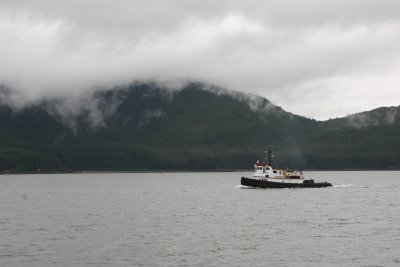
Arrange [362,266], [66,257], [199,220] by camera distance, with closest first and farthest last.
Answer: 1. [362,266]
2. [66,257]
3. [199,220]

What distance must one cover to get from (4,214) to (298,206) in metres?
63.6

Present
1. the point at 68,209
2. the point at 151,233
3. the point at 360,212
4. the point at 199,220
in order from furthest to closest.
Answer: the point at 68,209
the point at 360,212
the point at 199,220
the point at 151,233

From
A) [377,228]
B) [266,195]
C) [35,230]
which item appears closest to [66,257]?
[35,230]

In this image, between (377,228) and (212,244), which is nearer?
(212,244)

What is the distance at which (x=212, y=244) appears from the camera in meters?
81.3

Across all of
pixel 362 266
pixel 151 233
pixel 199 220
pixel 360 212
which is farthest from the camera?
pixel 360 212

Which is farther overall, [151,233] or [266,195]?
[266,195]

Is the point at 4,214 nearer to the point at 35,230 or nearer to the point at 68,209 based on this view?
the point at 68,209

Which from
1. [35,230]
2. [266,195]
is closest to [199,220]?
[35,230]

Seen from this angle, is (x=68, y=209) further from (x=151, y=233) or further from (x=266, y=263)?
(x=266, y=263)

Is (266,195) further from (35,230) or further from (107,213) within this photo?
(35,230)

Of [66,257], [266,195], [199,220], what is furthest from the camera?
[266,195]

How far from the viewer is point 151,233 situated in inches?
3632

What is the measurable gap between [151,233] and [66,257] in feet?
71.6
